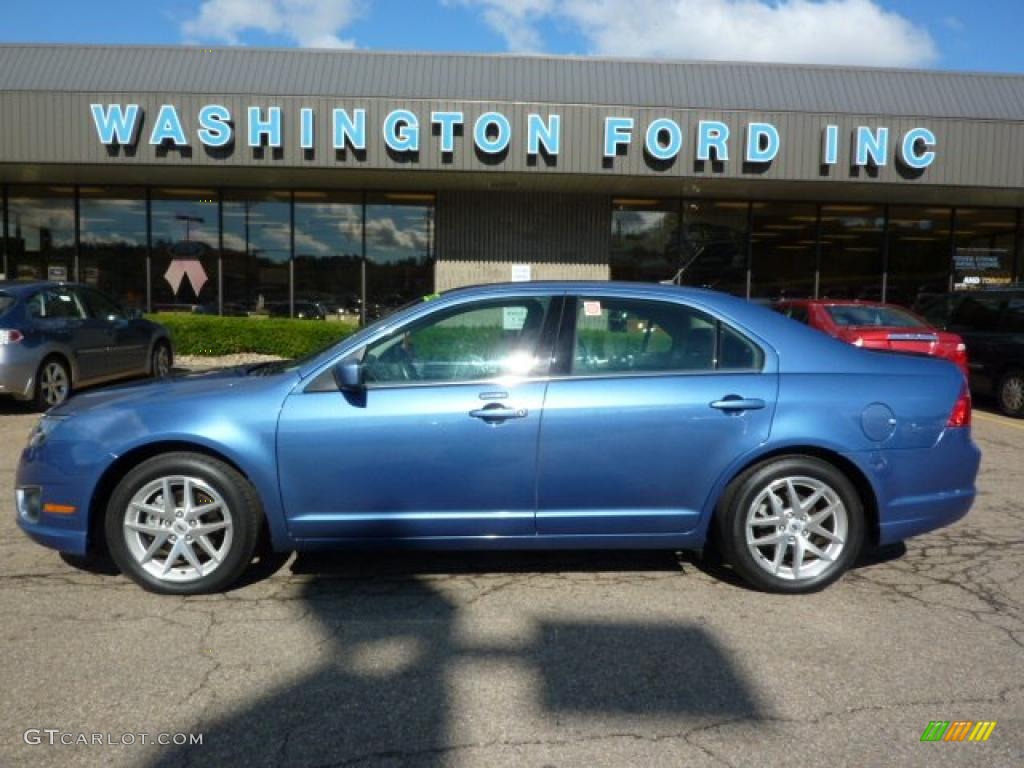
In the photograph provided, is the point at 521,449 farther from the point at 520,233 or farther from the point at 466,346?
the point at 520,233

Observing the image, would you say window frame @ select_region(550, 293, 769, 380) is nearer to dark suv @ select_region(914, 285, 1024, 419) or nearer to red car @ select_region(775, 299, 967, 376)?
red car @ select_region(775, 299, 967, 376)

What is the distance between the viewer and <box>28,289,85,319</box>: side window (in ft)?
30.3

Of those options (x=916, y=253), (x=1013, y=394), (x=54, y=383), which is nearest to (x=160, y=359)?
(x=54, y=383)

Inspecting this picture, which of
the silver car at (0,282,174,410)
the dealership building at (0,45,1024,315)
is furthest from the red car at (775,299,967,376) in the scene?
the silver car at (0,282,174,410)

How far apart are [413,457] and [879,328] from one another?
7186 mm

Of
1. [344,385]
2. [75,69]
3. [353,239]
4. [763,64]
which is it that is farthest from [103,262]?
[344,385]

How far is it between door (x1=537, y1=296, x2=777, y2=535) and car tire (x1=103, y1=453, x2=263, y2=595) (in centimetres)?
145

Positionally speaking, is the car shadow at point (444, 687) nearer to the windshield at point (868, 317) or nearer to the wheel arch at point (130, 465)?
the wheel arch at point (130, 465)

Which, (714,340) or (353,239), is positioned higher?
(353,239)

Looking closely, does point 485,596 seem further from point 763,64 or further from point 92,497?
point 763,64

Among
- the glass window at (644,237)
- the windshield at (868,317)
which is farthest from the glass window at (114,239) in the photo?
the windshield at (868,317)

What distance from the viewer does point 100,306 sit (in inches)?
→ 409

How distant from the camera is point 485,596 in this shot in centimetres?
409

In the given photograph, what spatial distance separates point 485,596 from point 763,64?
16548mm
